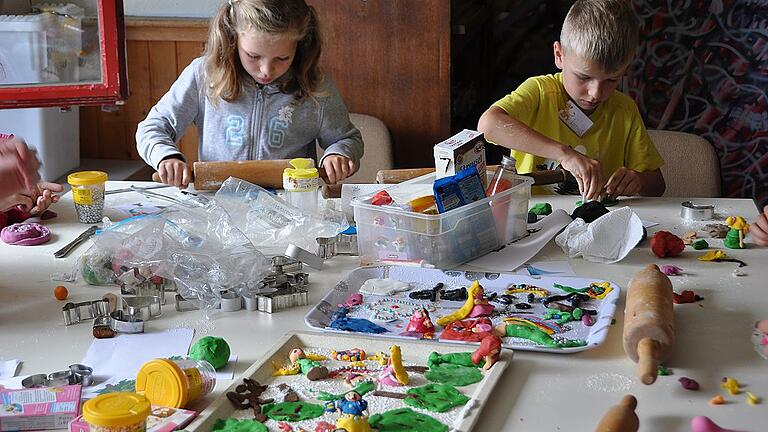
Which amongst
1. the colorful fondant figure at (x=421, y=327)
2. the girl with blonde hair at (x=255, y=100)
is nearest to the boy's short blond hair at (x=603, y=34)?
the girl with blonde hair at (x=255, y=100)

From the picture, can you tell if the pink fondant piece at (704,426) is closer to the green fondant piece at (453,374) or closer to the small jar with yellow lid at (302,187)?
the green fondant piece at (453,374)

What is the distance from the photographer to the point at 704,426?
1.07 meters

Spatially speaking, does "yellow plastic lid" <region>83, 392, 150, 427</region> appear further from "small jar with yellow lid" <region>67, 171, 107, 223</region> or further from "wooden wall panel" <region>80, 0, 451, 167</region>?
"wooden wall panel" <region>80, 0, 451, 167</region>

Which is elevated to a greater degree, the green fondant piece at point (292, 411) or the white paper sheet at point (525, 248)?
the white paper sheet at point (525, 248)

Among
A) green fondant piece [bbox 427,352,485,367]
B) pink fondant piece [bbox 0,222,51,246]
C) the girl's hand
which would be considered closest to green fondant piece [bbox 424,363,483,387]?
green fondant piece [bbox 427,352,485,367]

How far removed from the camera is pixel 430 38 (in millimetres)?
2877

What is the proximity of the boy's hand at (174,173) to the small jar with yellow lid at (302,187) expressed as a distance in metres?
0.28

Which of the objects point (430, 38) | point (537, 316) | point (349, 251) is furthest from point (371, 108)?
point (537, 316)

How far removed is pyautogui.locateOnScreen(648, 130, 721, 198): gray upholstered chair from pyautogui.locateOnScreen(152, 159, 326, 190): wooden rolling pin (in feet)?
3.41

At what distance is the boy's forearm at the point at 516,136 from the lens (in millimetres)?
2041

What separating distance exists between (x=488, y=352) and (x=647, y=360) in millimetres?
201

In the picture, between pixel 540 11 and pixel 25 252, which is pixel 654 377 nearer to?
pixel 25 252

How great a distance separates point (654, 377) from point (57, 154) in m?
2.52

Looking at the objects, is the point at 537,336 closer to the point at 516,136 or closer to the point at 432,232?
the point at 432,232
